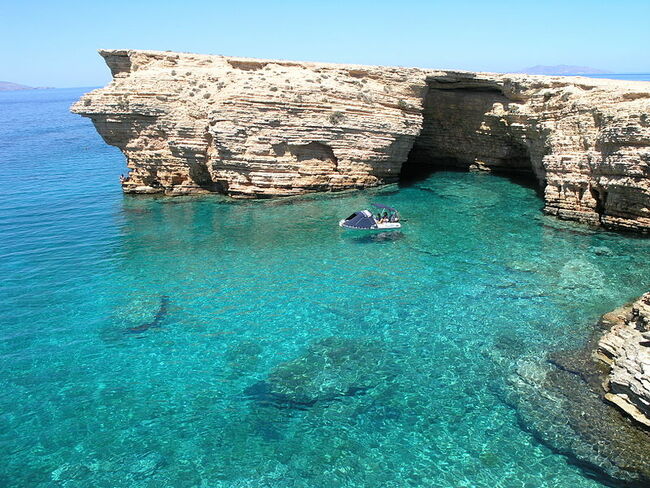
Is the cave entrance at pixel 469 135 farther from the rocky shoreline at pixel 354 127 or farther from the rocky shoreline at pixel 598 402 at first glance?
the rocky shoreline at pixel 598 402

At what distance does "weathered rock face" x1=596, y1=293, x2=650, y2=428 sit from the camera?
12.1 m

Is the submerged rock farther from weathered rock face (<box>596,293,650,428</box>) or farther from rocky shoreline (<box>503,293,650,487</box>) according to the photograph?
weathered rock face (<box>596,293,650,428</box>)

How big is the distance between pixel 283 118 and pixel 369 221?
965cm

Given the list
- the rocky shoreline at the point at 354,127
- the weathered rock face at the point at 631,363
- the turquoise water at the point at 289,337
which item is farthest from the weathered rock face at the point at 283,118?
the weathered rock face at the point at 631,363

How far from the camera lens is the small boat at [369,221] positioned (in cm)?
2794

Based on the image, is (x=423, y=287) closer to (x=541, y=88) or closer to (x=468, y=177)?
(x=541, y=88)

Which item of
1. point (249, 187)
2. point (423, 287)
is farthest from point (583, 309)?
point (249, 187)

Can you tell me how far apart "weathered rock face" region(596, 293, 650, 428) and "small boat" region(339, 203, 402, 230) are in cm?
1477

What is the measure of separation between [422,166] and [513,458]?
35.1m

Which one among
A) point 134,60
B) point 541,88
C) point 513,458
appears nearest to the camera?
point 513,458

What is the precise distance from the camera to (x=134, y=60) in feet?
113

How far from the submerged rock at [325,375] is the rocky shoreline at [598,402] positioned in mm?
4028

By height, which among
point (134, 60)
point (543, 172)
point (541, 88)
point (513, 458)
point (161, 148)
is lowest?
point (513, 458)

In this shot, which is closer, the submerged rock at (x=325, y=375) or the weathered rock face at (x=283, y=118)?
the submerged rock at (x=325, y=375)
